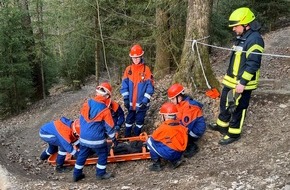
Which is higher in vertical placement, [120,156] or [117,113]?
[117,113]

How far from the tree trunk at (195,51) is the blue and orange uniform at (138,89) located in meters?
0.92

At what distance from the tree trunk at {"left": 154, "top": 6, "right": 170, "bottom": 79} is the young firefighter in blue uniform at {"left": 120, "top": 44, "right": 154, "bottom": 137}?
3788 millimetres

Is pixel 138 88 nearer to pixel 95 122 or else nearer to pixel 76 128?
pixel 76 128

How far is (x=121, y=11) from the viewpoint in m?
14.4

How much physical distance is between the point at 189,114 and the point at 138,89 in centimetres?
161

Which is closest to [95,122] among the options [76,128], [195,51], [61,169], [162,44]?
→ [76,128]

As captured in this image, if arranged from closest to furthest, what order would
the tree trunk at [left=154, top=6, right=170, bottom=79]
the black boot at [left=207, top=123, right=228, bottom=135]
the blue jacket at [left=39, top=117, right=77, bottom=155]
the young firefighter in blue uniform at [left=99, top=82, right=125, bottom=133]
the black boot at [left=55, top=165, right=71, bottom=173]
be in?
1. the black boot at [left=207, top=123, right=228, bottom=135]
2. the blue jacket at [left=39, top=117, right=77, bottom=155]
3. the black boot at [left=55, top=165, right=71, bottom=173]
4. the young firefighter in blue uniform at [left=99, top=82, right=125, bottom=133]
5. the tree trunk at [left=154, top=6, right=170, bottom=79]

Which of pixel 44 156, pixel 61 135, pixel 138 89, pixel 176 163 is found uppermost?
pixel 138 89

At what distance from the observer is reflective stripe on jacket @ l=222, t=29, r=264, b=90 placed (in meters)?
6.07

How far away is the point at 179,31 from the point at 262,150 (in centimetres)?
630

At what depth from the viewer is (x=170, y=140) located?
639 cm

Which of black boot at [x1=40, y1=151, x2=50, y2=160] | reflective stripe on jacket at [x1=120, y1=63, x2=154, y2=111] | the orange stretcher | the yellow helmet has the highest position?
the yellow helmet

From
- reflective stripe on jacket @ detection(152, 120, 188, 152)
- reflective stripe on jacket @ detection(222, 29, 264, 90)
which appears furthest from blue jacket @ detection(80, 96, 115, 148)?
reflective stripe on jacket @ detection(222, 29, 264, 90)

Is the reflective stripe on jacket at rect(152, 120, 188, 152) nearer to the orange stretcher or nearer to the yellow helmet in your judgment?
the orange stretcher
